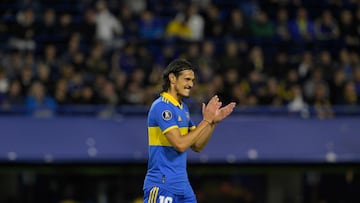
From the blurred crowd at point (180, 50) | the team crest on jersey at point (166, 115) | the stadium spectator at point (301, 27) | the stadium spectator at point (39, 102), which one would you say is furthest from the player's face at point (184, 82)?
the stadium spectator at point (301, 27)

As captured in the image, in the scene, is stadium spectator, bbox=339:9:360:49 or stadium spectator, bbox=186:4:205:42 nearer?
stadium spectator, bbox=186:4:205:42

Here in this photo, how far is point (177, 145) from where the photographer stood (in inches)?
277

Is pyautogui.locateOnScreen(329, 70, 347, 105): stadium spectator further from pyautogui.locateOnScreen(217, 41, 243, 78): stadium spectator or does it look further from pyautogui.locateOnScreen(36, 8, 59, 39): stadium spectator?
pyautogui.locateOnScreen(36, 8, 59, 39): stadium spectator

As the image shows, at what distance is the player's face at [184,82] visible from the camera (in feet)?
23.7

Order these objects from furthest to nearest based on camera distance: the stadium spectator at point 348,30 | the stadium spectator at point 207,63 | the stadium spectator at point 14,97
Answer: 1. the stadium spectator at point 348,30
2. the stadium spectator at point 207,63
3. the stadium spectator at point 14,97

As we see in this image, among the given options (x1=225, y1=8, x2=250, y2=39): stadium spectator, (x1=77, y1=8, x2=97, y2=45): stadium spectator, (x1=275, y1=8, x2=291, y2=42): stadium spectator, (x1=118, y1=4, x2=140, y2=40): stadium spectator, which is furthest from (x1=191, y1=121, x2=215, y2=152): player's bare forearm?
(x1=275, y1=8, x2=291, y2=42): stadium spectator

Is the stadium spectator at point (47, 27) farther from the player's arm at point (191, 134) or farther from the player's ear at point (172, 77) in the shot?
the player's arm at point (191, 134)

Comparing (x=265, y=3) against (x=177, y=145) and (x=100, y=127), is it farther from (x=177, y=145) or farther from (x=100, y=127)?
(x=177, y=145)

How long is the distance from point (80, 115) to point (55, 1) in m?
4.57

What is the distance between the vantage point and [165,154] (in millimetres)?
7242

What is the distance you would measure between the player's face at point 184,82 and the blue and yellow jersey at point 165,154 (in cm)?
11

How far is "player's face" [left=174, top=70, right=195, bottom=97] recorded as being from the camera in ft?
23.7

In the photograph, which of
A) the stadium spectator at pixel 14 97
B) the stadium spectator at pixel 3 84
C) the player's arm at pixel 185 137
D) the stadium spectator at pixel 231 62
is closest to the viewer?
the player's arm at pixel 185 137

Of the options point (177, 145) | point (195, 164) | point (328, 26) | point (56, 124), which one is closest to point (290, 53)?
point (328, 26)
